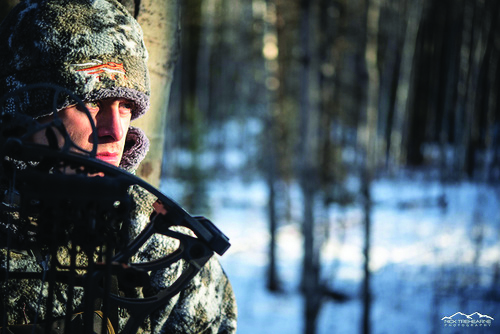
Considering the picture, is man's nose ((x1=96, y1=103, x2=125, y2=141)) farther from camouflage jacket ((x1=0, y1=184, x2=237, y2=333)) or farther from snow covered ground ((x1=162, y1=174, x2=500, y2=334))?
snow covered ground ((x1=162, y1=174, x2=500, y2=334))

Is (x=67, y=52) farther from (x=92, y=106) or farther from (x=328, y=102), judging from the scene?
(x=328, y=102)

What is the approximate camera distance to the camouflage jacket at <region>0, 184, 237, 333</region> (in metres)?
1.34

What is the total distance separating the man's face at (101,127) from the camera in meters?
1.37

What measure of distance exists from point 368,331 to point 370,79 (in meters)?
3.53

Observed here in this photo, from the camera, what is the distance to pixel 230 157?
66.8ft

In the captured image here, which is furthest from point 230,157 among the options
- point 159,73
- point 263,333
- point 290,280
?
point 159,73

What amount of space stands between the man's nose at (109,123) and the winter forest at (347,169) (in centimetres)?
70

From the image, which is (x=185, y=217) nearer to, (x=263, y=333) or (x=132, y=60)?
(x=132, y=60)

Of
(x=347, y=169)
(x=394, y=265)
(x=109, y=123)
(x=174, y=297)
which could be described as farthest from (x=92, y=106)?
(x=347, y=169)

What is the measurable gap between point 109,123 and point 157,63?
740 mm

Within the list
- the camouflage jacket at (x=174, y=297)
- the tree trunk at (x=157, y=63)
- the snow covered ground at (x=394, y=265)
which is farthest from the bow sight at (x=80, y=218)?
the snow covered ground at (x=394, y=265)

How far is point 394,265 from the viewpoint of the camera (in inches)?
340

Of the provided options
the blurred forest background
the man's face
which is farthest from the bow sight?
the blurred forest background

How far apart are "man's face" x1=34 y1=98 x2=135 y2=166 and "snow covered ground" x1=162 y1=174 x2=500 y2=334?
4.95 m
